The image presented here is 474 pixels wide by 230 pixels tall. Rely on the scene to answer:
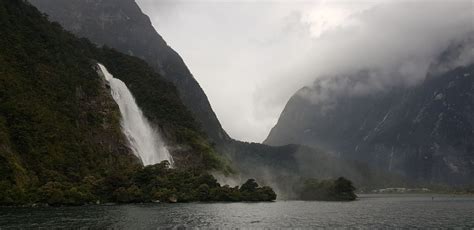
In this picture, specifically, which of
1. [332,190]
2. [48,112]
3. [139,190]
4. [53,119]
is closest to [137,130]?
[53,119]

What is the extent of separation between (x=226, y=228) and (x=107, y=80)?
12829 cm

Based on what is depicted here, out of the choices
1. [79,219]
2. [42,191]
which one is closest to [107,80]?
[42,191]

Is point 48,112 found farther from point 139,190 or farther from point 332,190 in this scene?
point 332,190

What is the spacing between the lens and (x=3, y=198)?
94812 millimetres

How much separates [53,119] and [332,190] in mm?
104387

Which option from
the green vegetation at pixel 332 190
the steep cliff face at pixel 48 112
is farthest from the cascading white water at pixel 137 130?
the green vegetation at pixel 332 190

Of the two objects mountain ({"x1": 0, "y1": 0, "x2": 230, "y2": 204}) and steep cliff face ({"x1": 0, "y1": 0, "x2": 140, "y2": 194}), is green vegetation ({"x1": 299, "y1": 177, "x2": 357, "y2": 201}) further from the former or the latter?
steep cliff face ({"x1": 0, "y1": 0, "x2": 140, "y2": 194})

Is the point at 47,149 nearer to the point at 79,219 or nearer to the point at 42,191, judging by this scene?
the point at 42,191

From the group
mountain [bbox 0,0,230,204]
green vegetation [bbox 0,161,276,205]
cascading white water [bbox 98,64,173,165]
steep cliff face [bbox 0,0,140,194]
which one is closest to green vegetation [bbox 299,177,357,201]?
mountain [bbox 0,0,230,204]

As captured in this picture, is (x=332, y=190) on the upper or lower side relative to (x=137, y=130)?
lower

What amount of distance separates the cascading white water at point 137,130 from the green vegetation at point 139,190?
75.0 ft

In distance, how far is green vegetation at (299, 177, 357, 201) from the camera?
18062cm

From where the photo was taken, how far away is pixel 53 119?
133 m

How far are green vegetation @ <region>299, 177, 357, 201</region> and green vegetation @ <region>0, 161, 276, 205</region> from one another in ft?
123
